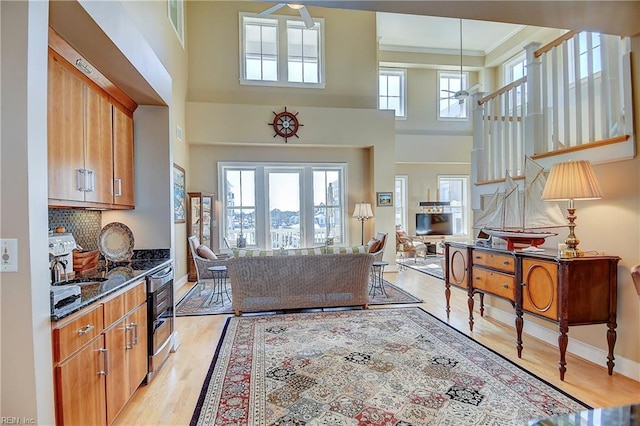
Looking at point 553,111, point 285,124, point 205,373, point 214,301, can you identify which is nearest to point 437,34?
point 285,124

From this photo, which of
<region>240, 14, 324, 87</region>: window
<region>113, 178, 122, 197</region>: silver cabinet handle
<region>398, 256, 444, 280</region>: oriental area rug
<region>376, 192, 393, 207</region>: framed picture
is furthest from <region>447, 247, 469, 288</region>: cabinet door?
<region>240, 14, 324, 87</region>: window

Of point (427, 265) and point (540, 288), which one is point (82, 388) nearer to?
point (540, 288)

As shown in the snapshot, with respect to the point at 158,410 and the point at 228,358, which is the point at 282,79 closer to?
the point at 228,358

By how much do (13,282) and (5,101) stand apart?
67cm

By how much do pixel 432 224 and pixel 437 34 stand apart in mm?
5015

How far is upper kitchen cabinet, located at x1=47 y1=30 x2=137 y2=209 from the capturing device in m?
1.87

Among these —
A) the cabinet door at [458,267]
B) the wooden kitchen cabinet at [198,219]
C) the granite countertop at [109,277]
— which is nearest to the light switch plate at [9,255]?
the granite countertop at [109,277]

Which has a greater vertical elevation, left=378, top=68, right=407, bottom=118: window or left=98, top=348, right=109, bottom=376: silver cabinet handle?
left=378, top=68, right=407, bottom=118: window

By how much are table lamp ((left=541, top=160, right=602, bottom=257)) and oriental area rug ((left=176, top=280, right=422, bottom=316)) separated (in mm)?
2491

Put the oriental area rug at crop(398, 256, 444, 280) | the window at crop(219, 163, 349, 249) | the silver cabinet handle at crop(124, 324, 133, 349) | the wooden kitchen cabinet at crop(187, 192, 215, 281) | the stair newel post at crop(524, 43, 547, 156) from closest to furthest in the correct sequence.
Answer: the silver cabinet handle at crop(124, 324, 133, 349)
the stair newel post at crop(524, 43, 547, 156)
the wooden kitchen cabinet at crop(187, 192, 215, 281)
the oriental area rug at crop(398, 256, 444, 280)
the window at crop(219, 163, 349, 249)

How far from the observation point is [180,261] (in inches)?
240

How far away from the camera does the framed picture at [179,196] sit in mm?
5578

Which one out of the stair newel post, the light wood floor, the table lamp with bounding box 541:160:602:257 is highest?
the stair newel post

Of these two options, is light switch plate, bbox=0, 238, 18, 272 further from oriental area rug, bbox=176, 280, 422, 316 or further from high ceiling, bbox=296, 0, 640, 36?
oriental area rug, bbox=176, 280, 422, 316
